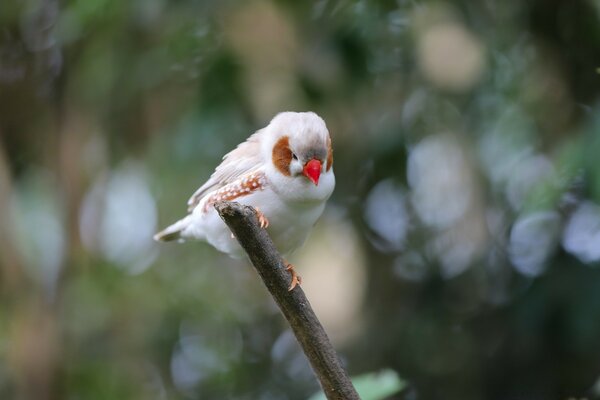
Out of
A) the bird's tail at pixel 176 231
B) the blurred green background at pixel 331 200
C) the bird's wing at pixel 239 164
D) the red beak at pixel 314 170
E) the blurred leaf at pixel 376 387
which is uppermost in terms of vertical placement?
the blurred green background at pixel 331 200

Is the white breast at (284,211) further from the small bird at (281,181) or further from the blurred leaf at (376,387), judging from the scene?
the blurred leaf at (376,387)

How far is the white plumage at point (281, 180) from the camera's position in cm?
194

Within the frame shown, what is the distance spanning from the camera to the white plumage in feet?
6.37

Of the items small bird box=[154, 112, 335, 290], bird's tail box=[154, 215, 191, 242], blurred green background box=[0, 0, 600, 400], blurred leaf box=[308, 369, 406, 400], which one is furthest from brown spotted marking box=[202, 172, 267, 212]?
blurred green background box=[0, 0, 600, 400]

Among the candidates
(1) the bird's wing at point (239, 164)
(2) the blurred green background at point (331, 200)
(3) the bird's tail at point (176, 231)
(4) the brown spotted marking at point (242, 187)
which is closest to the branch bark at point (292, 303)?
(4) the brown spotted marking at point (242, 187)

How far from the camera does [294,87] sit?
3.92 meters

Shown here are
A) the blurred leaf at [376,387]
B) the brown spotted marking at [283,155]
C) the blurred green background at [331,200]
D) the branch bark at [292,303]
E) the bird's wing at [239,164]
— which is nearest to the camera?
the branch bark at [292,303]

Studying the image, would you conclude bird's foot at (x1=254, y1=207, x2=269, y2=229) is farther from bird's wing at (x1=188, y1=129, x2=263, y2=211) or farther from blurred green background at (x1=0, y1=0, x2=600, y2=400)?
blurred green background at (x1=0, y1=0, x2=600, y2=400)

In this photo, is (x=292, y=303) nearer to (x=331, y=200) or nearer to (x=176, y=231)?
(x=176, y=231)

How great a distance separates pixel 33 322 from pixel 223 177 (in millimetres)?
2646

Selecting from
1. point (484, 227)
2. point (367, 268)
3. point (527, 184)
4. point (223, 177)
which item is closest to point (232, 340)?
point (367, 268)

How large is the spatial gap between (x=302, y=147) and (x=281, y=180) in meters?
0.13

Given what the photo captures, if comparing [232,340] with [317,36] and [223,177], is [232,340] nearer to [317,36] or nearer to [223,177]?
[317,36]

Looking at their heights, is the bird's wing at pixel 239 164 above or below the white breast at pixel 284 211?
above
